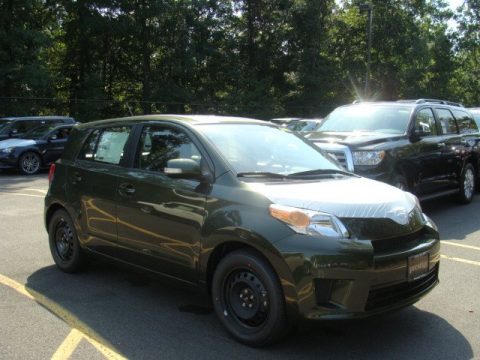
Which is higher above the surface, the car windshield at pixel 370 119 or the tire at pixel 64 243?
the car windshield at pixel 370 119

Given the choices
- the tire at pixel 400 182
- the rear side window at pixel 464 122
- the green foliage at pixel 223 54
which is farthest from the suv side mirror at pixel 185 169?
the green foliage at pixel 223 54

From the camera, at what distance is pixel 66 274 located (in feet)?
18.9

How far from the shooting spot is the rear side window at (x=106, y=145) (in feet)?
17.3

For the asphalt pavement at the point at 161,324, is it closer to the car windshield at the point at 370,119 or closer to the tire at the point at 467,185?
the car windshield at the point at 370,119

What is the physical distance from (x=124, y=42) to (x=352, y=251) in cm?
3377

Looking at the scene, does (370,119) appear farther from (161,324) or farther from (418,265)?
(161,324)

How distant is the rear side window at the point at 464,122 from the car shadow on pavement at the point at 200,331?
269 inches

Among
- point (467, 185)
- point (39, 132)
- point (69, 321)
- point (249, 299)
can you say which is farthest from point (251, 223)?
point (39, 132)

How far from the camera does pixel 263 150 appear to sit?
15.6 ft

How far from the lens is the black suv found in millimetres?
8164

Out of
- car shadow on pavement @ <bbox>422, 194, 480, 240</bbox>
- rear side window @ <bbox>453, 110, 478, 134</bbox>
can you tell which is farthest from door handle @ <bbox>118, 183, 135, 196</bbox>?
rear side window @ <bbox>453, 110, 478, 134</bbox>

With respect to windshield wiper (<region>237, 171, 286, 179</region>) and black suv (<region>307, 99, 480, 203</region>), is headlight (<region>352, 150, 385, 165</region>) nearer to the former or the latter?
black suv (<region>307, 99, 480, 203</region>)

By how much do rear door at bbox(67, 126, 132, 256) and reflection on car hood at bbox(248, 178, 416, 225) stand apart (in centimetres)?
163

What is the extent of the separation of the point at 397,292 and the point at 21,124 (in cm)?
1617
